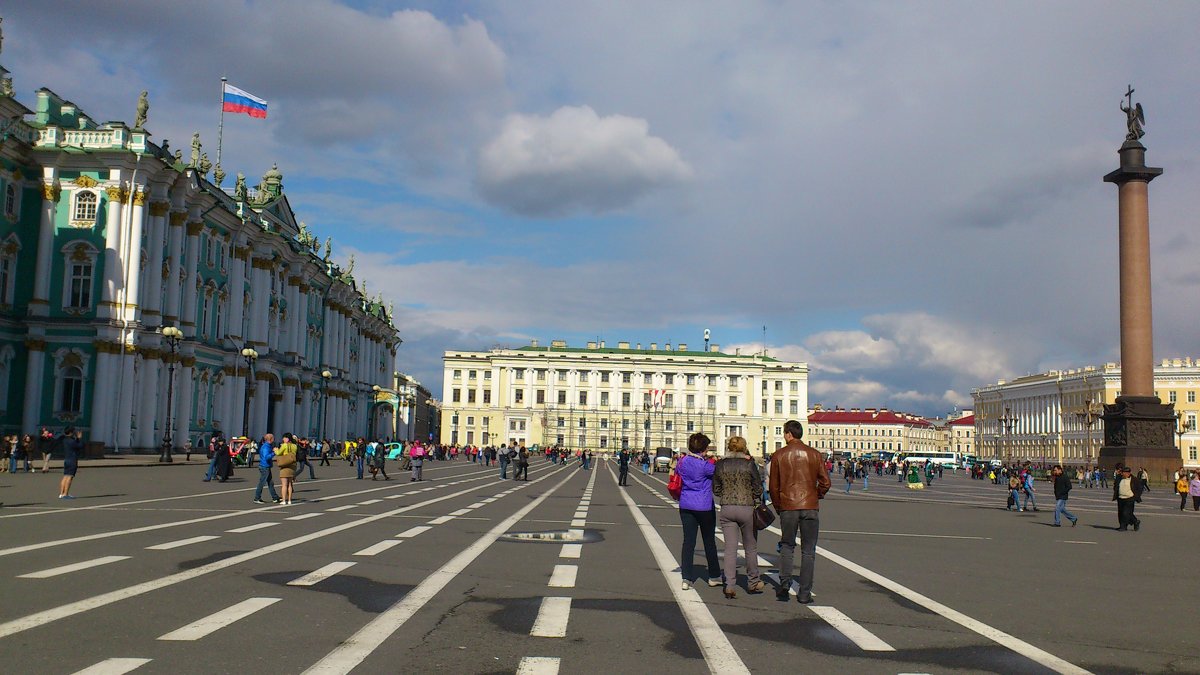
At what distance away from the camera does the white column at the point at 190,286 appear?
184ft

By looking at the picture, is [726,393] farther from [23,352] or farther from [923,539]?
[923,539]

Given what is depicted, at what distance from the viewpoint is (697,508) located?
12008 mm

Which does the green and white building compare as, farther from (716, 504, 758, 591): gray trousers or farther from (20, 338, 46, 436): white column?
(716, 504, 758, 591): gray trousers

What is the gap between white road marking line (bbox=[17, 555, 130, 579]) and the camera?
36.0 feet

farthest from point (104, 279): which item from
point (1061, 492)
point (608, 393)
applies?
point (608, 393)

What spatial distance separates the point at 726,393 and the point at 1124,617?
173 meters

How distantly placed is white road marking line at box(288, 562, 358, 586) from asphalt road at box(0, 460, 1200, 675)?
0.05m

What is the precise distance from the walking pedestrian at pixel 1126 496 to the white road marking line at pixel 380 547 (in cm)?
1817

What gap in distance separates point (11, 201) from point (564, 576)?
46287mm

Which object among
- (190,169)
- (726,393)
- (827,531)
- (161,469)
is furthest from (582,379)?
(827,531)

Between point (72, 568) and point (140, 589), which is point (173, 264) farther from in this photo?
point (140, 589)

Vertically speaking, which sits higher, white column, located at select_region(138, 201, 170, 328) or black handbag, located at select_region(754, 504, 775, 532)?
white column, located at select_region(138, 201, 170, 328)

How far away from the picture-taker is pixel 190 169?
177ft

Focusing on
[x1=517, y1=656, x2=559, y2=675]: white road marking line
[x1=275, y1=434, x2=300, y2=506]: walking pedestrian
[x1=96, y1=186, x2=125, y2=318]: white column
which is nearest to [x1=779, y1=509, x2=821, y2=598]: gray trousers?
[x1=517, y1=656, x2=559, y2=675]: white road marking line
